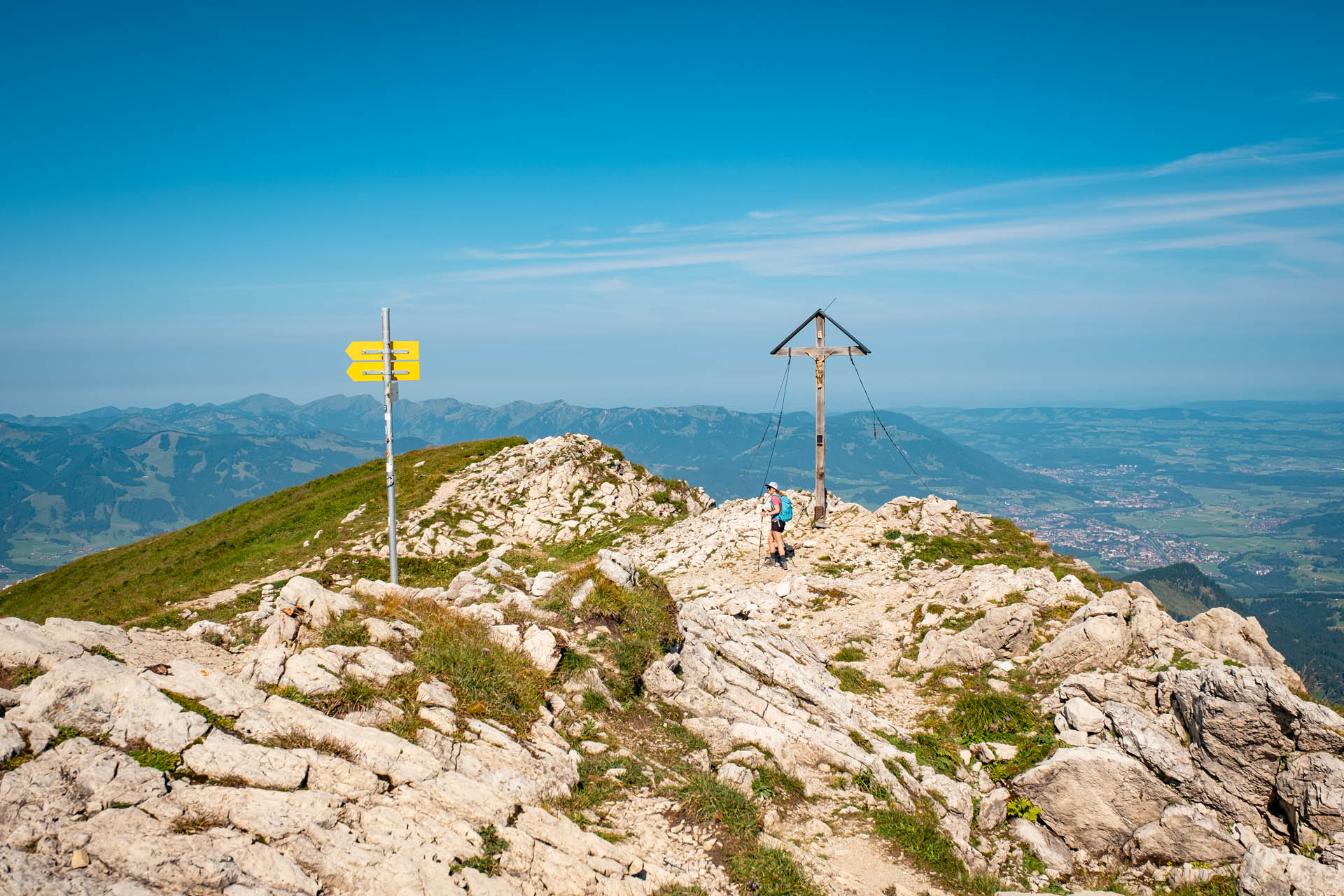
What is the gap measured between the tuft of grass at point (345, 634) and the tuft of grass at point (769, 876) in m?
6.80

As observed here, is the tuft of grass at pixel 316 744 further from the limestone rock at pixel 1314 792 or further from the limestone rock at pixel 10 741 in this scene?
the limestone rock at pixel 1314 792

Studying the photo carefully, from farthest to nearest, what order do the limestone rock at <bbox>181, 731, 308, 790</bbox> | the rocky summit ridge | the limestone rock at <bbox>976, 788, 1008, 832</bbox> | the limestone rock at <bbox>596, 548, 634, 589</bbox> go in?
the limestone rock at <bbox>596, 548, 634, 589</bbox> < the limestone rock at <bbox>976, 788, 1008, 832</bbox> < the limestone rock at <bbox>181, 731, 308, 790</bbox> < the rocky summit ridge

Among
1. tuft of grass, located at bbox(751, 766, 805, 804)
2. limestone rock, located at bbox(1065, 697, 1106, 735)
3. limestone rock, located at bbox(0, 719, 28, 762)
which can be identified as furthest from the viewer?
limestone rock, located at bbox(1065, 697, 1106, 735)

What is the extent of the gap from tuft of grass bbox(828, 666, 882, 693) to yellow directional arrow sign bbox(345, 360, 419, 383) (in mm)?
13128

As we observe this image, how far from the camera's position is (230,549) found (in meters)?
35.6

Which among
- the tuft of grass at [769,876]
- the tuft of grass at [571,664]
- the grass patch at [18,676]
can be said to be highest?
the grass patch at [18,676]

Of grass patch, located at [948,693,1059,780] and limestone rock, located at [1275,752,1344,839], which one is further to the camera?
grass patch, located at [948,693,1059,780]

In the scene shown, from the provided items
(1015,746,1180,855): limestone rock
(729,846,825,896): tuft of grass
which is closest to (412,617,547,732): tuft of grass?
(729,846,825,896): tuft of grass

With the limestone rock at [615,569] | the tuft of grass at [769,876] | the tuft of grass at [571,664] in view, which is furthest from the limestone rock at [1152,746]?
the limestone rock at [615,569]

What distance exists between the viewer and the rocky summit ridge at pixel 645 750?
701 cm

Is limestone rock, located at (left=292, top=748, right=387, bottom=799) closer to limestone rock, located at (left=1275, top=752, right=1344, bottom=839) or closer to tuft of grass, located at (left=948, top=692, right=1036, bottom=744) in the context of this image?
tuft of grass, located at (left=948, top=692, right=1036, bottom=744)

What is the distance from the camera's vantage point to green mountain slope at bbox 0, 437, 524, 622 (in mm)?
30500

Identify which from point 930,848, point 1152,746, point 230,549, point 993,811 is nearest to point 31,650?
point 930,848

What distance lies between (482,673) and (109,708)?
15.6 ft
